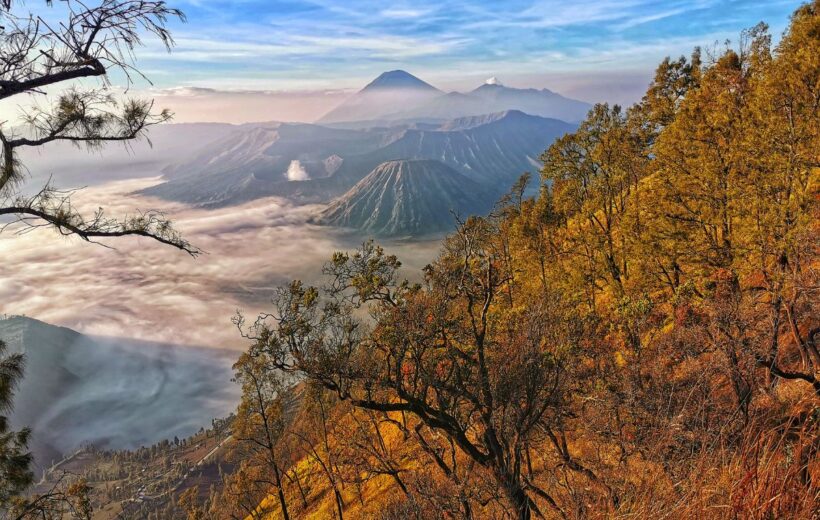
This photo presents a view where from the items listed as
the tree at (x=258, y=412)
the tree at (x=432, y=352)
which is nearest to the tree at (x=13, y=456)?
the tree at (x=432, y=352)

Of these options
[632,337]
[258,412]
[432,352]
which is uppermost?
[432,352]

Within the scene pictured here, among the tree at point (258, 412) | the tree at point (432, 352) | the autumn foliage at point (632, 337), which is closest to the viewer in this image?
the autumn foliage at point (632, 337)

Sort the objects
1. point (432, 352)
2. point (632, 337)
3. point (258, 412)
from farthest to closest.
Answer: point (258, 412) → point (632, 337) → point (432, 352)

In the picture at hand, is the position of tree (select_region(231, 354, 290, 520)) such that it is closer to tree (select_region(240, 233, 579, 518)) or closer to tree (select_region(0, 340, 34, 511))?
tree (select_region(0, 340, 34, 511))

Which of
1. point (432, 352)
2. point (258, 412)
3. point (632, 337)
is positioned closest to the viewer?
point (432, 352)

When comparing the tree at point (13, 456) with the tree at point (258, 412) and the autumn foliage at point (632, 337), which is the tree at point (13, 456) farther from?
the tree at point (258, 412)

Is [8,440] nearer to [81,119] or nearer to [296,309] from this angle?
[296,309]

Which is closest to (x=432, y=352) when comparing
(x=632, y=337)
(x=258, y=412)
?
(x=632, y=337)

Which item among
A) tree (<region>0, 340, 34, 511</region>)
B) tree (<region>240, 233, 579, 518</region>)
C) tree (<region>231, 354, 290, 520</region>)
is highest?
tree (<region>240, 233, 579, 518</region>)

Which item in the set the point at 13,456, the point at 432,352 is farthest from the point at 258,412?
the point at 432,352

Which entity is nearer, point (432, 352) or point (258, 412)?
point (432, 352)

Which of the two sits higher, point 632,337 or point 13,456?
point 632,337

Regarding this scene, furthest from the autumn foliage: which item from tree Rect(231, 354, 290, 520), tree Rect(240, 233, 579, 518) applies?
tree Rect(231, 354, 290, 520)

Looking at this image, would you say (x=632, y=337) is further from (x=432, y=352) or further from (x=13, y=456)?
(x=13, y=456)
